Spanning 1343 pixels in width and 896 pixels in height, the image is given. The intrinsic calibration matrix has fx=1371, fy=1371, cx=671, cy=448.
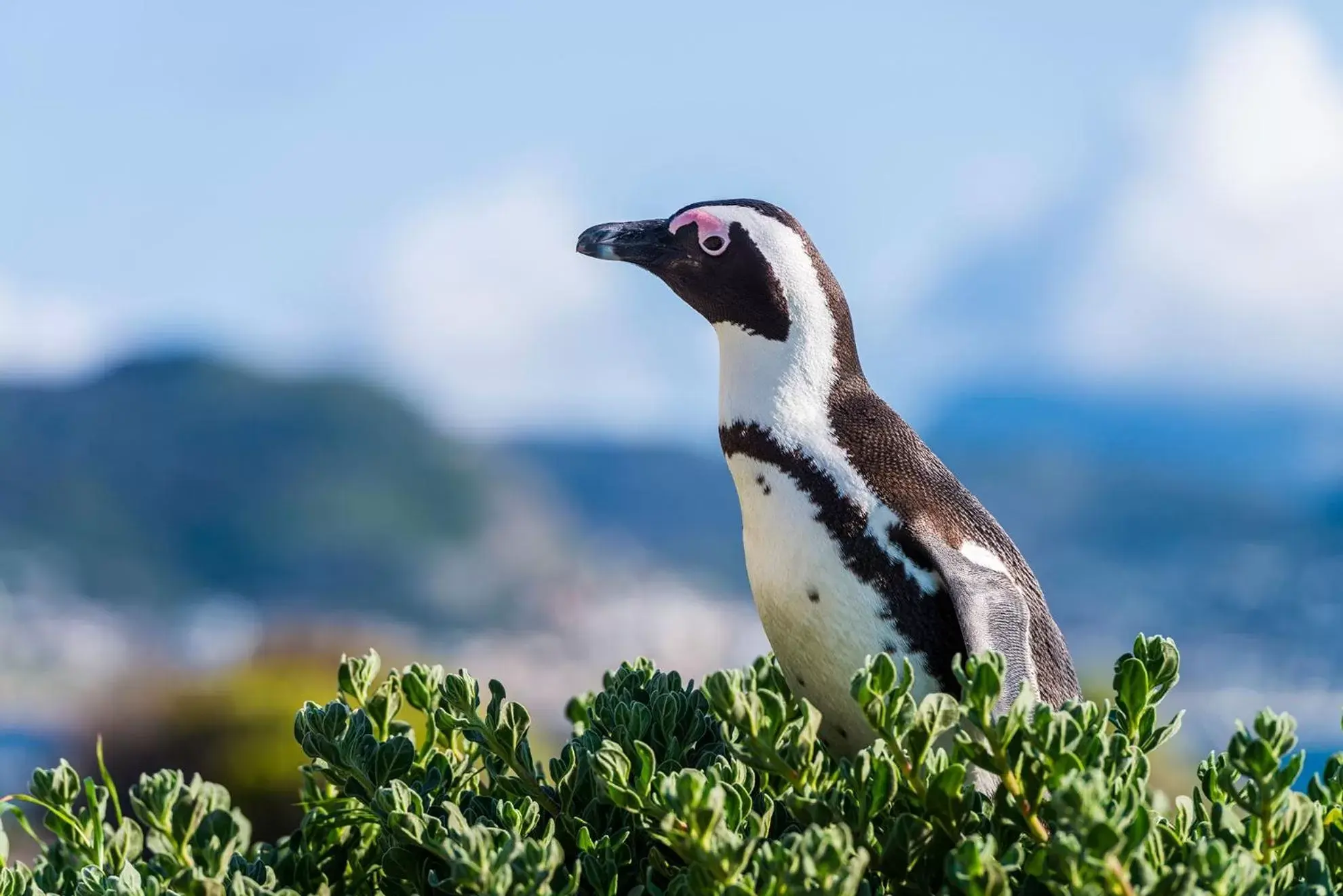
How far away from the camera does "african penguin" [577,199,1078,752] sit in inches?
54.7

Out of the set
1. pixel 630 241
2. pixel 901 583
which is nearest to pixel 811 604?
pixel 901 583

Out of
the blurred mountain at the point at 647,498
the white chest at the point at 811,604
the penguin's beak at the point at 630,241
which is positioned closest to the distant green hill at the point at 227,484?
the blurred mountain at the point at 647,498

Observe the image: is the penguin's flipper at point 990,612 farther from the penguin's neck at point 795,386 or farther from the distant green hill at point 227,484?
the distant green hill at point 227,484

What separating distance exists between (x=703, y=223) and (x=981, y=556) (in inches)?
19.2

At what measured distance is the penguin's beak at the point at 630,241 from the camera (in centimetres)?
160

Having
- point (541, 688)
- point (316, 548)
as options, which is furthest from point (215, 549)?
point (541, 688)

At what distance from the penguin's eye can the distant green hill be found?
1653 inches

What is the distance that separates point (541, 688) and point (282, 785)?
13427 mm

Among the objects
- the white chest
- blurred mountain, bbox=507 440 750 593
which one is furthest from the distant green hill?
the white chest

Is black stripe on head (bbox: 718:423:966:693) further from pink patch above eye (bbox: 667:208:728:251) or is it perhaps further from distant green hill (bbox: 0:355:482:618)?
distant green hill (bbox: 0:355:482:618)

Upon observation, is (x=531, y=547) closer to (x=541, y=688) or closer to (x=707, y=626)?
(x=707, y=626)

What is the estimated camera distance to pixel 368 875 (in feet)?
4.28

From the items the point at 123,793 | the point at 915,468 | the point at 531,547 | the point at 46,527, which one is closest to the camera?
the point at 915,468

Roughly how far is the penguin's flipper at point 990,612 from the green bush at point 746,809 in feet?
0.28
